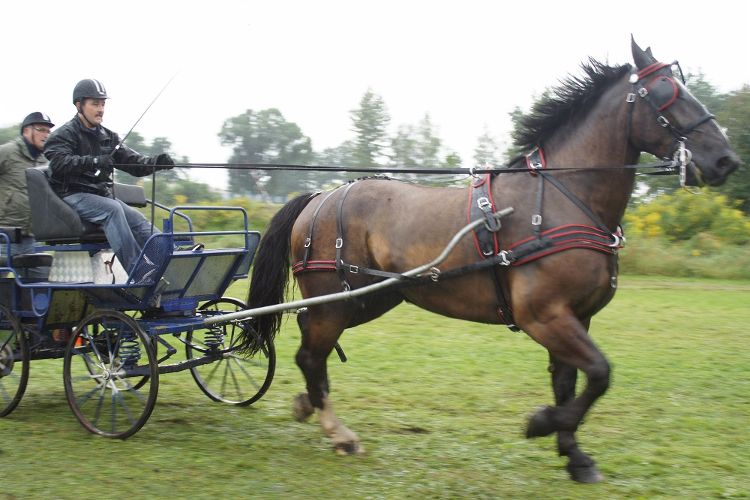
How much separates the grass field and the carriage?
1.08 ft

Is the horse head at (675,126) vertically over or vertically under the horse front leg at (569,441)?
over

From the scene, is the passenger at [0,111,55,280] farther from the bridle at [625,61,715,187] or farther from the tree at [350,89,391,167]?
the tree at [350,89,391,167]

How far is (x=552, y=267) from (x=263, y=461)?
2.06 m

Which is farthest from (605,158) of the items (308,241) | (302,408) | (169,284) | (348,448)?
(169,284)

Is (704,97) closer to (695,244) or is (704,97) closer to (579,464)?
(695,244)

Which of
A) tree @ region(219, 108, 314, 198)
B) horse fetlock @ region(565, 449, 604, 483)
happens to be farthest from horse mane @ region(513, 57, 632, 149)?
tree @ region(219, 108, 314, 198)

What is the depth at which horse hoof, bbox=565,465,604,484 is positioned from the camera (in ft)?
14.4

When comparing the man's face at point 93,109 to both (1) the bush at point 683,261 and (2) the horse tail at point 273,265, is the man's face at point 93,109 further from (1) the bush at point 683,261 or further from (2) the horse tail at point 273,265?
(1) the bush at point 683,261

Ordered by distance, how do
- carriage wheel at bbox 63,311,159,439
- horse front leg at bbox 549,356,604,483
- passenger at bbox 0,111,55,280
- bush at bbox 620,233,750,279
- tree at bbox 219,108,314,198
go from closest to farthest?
horse front leg at bbox 549,356,604,483 → carriage wheel at bbox 63,311,159,439 → passenger at bbox 0,111,55,280 → tree at bbox 219,108,314,198 → bush at bbox 620,233,750,279

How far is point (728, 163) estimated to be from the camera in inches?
167

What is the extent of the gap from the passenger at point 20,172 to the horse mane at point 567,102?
12.2ft

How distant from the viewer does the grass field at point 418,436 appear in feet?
14.1

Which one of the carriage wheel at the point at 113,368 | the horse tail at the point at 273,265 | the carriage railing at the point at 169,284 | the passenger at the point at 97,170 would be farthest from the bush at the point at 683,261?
the carriage wheel at the point at 113,368

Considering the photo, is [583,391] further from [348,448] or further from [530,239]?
[348,448]
